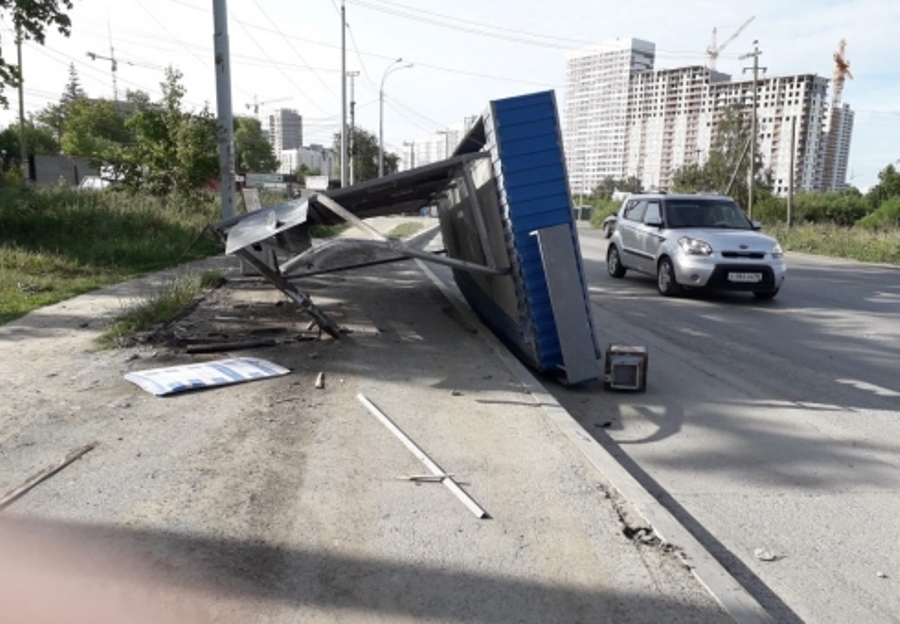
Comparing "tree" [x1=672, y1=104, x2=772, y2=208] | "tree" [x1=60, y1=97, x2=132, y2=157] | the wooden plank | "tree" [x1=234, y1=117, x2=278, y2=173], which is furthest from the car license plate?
"tree" [x1=234, y1=117, x2=278, y2=173]

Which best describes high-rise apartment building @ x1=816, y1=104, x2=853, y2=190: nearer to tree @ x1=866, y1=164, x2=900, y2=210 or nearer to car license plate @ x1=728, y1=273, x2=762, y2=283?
tree @ x1=866, y1=164, x2=900, y2=210

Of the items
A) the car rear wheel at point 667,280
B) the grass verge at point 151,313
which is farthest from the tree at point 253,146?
the car rear wheel at point 667,280

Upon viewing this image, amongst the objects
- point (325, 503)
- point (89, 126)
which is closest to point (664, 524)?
point (325, 503)

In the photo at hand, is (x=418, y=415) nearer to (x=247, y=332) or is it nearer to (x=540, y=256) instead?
(x=540, y=256)

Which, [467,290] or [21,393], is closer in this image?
[21,393]

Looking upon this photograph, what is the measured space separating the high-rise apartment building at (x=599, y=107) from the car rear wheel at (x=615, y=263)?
5180 cm

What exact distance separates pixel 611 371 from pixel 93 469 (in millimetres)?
4233

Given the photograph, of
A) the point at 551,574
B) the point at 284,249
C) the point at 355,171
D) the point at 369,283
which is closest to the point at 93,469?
the point at 551,574

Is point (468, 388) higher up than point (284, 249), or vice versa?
point (284, 249)

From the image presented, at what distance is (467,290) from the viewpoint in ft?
33.7

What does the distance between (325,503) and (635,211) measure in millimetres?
11211

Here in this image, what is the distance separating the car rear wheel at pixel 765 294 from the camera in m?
11.3

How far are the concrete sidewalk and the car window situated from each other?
7.70 metres

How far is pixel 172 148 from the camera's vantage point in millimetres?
20969
